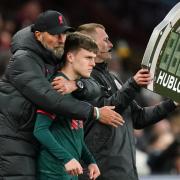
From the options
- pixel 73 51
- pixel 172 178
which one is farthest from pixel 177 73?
pixel 172 178

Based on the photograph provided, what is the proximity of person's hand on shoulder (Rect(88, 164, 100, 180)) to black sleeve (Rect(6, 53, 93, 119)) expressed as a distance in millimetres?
425

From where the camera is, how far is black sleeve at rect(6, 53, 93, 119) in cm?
606

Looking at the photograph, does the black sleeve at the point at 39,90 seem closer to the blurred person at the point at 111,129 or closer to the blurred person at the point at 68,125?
the blurred person at the point at 68,125

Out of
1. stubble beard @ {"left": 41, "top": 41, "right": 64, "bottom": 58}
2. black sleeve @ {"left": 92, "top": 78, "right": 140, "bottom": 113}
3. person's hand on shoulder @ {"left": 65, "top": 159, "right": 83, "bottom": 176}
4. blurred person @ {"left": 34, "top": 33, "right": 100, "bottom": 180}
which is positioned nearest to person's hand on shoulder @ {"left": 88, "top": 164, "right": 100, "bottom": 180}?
blurred person @ {"left": 34, "top": 33, "right": 100, "bottom": 180}

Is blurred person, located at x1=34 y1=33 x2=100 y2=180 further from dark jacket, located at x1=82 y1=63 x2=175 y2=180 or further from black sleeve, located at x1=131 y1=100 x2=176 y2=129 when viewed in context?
black sleeve, located at x1=131 y1=100 x2=176 y2=129

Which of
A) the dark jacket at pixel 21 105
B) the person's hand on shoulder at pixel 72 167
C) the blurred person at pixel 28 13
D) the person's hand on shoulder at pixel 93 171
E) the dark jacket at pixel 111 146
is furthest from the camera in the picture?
the blurred person at pixel 28 13

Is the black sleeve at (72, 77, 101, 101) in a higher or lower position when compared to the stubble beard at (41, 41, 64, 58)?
lower

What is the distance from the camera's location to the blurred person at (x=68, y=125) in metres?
6.09

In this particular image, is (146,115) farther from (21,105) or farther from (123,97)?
(21,105)

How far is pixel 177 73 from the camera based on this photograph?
639 cm

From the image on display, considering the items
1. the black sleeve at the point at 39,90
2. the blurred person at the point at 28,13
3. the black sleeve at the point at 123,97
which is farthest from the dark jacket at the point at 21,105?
the blurred person at the point at 28,13

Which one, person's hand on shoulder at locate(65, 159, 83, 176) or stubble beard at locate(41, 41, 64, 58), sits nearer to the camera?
person's hand on shoulder at locate(65, 159, 83, 176)

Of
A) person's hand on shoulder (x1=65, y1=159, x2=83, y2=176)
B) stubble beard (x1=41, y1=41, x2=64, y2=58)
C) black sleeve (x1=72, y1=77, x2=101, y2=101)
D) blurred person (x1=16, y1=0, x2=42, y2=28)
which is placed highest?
stubble beard (x1=41, y1=41, x2=64, y2=58)

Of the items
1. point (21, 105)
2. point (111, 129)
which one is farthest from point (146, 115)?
point (21, 105)
